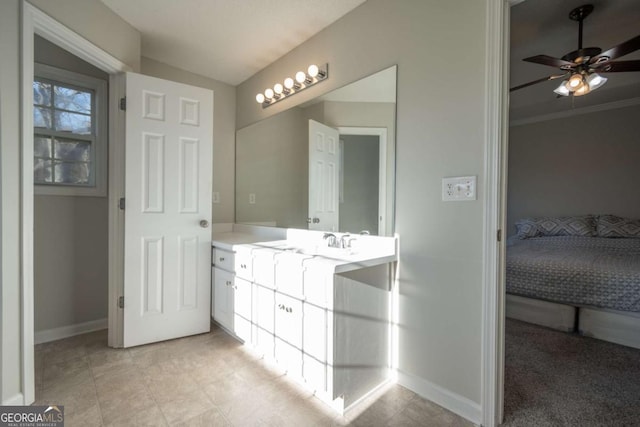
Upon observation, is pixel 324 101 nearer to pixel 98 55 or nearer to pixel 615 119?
pixel 98 55

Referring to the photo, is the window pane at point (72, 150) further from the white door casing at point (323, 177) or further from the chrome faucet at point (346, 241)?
the chrome faucet at point (346, 241)

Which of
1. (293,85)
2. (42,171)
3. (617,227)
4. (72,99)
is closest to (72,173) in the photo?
(42,171)

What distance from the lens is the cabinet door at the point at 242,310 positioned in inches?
80.1

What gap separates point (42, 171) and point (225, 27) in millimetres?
1754

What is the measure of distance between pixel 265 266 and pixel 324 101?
127 cm

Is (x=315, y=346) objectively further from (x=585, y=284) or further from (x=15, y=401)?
(x=585, y=284)

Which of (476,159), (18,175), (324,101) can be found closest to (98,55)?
(18,175)

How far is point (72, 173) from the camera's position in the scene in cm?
235

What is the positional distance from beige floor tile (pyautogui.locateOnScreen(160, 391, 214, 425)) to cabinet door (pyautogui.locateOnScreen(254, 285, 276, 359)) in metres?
0.43

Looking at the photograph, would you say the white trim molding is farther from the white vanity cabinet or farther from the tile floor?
the white vanity cabinet

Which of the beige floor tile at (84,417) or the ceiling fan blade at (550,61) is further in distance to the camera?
the ceiling fan blade at (550,61)

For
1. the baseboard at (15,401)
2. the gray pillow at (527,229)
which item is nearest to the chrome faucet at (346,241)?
the baseboard at (15,401)

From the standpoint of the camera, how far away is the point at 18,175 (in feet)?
4.72

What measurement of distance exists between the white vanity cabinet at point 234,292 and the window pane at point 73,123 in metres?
1.45
